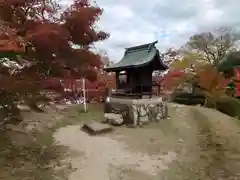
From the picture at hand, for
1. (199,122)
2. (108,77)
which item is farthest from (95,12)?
(108,77)

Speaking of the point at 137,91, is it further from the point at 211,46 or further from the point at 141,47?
the point at 211,46

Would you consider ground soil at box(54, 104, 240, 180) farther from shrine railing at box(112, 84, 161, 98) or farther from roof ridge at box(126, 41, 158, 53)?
roof ridge at box(126, 41, 158, 53)

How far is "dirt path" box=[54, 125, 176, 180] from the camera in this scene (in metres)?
6.55

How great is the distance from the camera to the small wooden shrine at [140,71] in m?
13.2

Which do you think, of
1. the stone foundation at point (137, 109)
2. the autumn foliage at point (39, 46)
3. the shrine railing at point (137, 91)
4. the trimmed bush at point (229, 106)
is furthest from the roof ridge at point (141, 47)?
the trimmed bush at point (229, 106)

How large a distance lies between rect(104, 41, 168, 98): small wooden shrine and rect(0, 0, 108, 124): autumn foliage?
18.9 ft

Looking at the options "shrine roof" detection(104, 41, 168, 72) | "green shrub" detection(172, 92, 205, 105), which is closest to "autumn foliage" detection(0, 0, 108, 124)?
"shrine roof" detection(104, 41, 168, 72)

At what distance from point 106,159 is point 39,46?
3.62 metres

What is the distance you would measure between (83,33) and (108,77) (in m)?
14.6

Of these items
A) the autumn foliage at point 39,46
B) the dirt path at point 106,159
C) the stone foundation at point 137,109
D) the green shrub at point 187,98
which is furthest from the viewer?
the green shrub at point 187,98

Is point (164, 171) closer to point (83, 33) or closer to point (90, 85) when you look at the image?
point (83, 33)

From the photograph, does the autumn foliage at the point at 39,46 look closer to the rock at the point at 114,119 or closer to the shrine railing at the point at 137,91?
the rock at the point at 114,119

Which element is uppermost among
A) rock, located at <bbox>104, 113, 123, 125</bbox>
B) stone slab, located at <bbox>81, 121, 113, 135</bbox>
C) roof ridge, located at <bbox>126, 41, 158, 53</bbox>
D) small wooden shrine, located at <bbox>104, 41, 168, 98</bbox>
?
roof ridge, located at <bbox>126, 41, 158, 53</bbox>

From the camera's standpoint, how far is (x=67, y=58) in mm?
7234
